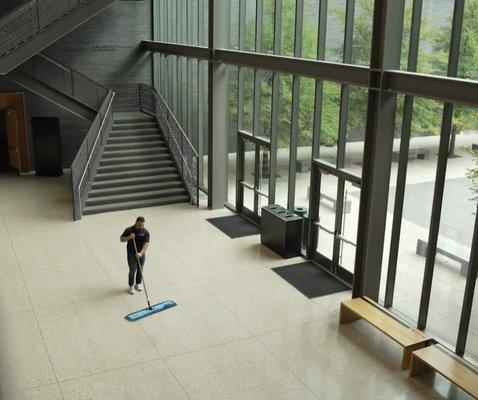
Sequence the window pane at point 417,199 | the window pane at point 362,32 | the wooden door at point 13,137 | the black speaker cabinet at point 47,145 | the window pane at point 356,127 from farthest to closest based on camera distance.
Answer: the wooden door at point 13,137, the black speaker cabinet at point 47,145, the window pane at point 356,127, the window pane at point 362,32, the window pane at point 417,199

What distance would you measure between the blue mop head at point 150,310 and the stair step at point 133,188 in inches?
254

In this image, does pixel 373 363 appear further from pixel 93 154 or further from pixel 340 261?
pixel 93 154

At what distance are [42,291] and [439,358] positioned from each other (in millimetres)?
7063

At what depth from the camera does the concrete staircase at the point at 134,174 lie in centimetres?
1588

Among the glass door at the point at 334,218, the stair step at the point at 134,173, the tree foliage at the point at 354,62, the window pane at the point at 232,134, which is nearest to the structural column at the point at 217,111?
the window pane at the point at 232,134

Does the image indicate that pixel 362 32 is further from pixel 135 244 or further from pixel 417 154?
pixel 135 244

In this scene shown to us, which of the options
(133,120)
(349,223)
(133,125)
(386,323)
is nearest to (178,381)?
(386,323)

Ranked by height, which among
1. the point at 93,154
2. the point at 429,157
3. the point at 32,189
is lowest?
the point at 32,189

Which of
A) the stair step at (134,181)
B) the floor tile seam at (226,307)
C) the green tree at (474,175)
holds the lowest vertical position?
the floor tile seam at (226,307)

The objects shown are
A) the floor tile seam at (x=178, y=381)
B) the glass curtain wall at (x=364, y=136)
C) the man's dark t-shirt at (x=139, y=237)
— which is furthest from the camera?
the man's dark t-shirt at (x=139, y=237)

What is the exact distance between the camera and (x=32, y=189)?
704 inches

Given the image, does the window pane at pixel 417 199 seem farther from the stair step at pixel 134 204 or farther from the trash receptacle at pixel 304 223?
the stair step at pixel 134 204

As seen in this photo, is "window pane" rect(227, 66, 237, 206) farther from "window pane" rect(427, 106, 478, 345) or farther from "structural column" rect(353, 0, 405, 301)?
"window pane" rect(427, 106, 478, 345)

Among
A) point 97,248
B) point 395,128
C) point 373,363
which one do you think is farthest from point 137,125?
point 373,363
